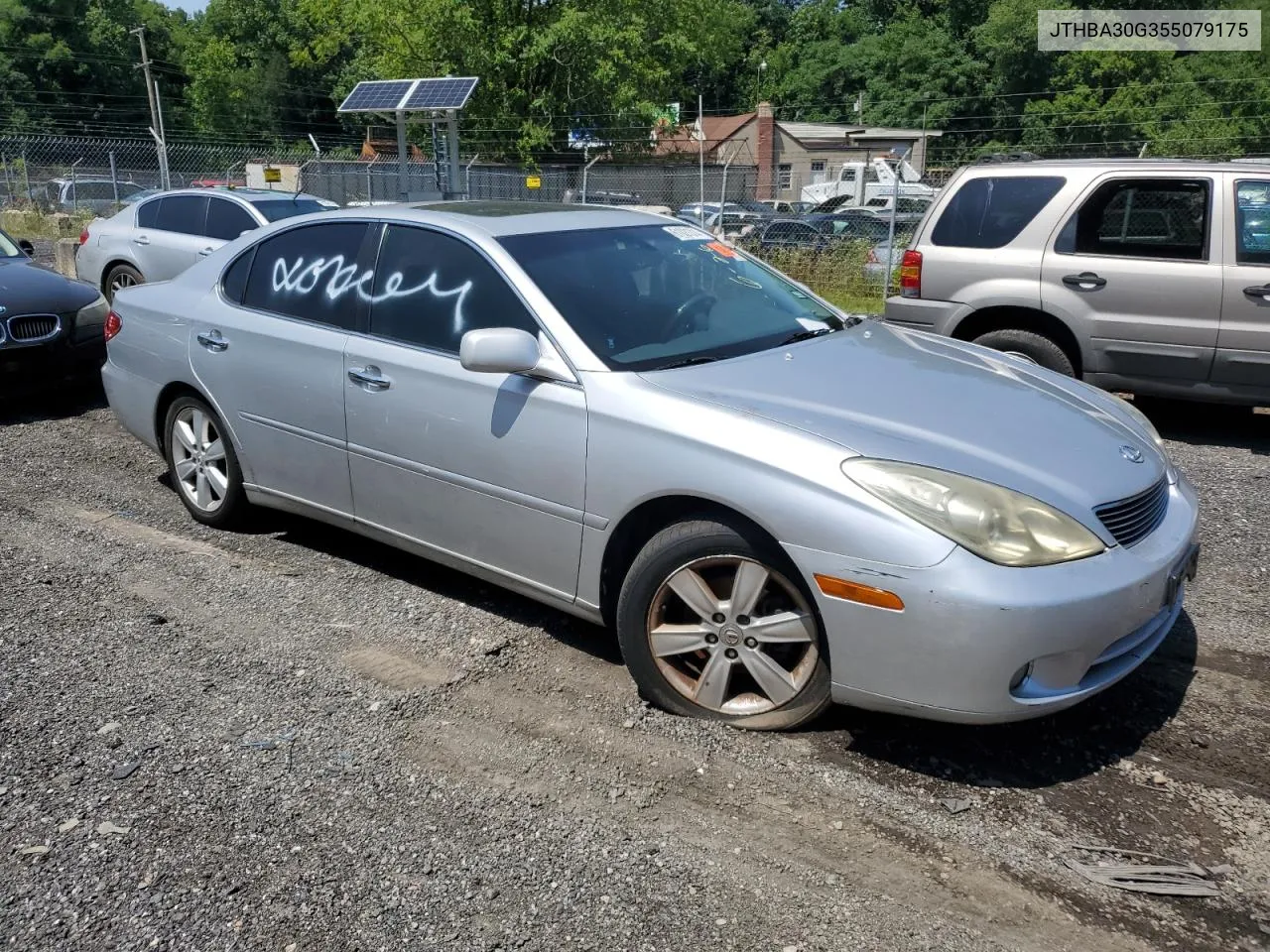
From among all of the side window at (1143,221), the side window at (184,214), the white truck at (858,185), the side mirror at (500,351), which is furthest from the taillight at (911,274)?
the white truck at (858,185)

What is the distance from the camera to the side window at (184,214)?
1083cm

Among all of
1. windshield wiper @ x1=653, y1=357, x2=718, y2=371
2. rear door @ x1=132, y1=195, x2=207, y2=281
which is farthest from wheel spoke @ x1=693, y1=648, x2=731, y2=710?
rear door @ x1=132, y1=195, x2=207, y2=281

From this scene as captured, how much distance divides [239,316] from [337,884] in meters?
2.98

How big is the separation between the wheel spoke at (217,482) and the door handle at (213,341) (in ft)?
2.01

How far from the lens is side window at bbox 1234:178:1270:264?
6785 millimetres

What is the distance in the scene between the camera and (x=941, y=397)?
3.60 meters

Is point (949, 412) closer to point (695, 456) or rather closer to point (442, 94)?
point (695, 456)

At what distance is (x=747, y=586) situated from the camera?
10.6 ft

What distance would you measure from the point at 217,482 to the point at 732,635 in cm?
301

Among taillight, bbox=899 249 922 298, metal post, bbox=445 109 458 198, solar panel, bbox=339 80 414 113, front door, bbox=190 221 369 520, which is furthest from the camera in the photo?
metal post, bbox=445 109 458 198

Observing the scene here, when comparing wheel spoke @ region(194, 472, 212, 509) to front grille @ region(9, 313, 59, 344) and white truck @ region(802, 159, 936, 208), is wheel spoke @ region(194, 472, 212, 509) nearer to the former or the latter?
front grille @ region(9, 313, 59, 344)

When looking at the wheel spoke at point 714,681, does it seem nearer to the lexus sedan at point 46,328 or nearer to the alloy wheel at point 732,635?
the alloy wheel at point 732,635

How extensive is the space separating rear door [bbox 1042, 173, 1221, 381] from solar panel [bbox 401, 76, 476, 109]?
37.0 feet

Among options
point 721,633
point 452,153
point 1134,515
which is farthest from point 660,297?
point 452,153
